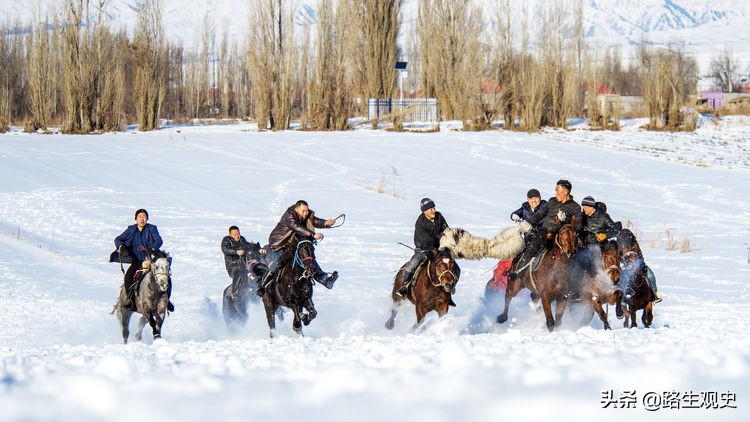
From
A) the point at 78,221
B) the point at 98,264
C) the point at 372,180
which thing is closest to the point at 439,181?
the point at 372,180

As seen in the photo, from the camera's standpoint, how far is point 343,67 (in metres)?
46.1

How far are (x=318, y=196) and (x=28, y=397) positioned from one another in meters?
20.7

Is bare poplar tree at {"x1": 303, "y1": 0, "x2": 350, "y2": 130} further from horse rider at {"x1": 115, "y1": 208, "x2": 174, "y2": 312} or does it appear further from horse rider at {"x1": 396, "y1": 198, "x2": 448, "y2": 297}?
horse rider at {"x1": 115, "y1": 208, "x2": 174, "y2": 312}

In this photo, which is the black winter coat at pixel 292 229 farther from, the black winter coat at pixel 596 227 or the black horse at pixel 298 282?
the black winter coat at pixel 596 227

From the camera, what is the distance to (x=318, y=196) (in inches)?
1058

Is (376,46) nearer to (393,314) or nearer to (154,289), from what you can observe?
(393,314)

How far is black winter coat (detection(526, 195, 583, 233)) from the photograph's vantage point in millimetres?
11789

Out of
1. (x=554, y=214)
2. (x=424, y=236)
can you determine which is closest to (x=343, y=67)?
Answer: (x=424, y=236)

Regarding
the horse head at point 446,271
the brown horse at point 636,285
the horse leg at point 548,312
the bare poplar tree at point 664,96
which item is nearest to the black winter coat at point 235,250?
the horse head at point 446,271

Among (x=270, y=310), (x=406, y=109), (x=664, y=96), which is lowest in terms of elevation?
(x=270, y=310)

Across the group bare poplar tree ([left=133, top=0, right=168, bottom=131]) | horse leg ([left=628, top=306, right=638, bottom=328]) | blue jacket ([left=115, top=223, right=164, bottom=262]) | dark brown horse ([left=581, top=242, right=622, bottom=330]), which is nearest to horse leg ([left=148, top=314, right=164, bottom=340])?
blue jacket ([left=115, top=223, right=164, bottom=262])

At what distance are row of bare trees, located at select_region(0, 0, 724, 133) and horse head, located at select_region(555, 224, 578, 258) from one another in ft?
113

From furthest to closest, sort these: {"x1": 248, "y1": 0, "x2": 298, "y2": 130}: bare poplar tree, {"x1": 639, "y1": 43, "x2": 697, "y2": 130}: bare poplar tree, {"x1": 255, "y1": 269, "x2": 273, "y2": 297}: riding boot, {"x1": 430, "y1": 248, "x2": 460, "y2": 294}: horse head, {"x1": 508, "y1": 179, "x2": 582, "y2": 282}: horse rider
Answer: {"x1": 639, "y1": 43, "x2": 697, "y2": 130}: bare poplar tree < {"x1": 248, "y1": 0, "x2": 298, "y2": 130}: bare poplar tree < {"x1": 255, "y1": 269, "x2": 273, "y2": 297}: riding boot < {"x1": 508, "y1": 179, "x2": 582, "y2": 282}: horse rider < {"x1": 430, "y1": 248, "x2": 460, "y2": 294}: horse head

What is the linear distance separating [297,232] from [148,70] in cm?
3802
